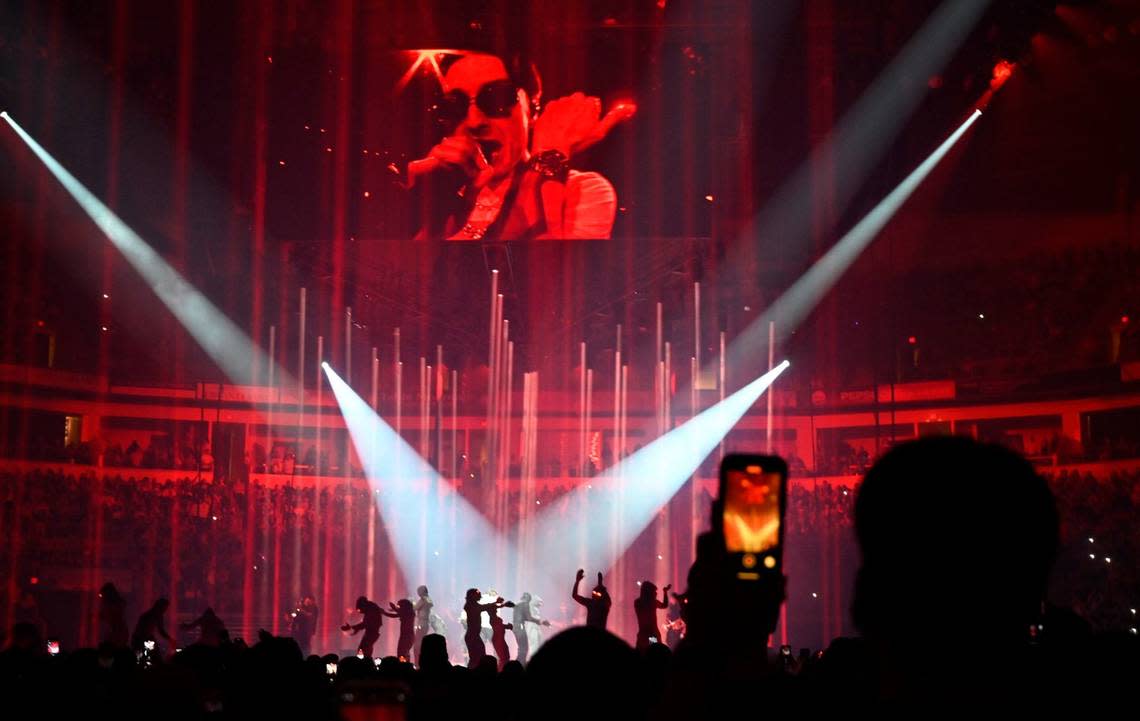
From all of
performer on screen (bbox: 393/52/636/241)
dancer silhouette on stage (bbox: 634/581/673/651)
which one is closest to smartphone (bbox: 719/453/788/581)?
dancer silhouette on stage (bbox: 634/581/673/651)

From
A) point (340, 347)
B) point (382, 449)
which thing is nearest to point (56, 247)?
point (340, 347)

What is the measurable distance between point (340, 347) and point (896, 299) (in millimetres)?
13312

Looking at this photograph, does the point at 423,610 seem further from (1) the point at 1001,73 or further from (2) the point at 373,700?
(2) the point at 373,700

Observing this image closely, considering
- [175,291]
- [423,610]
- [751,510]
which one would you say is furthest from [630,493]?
[751,510]

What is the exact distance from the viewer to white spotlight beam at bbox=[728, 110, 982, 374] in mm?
21094

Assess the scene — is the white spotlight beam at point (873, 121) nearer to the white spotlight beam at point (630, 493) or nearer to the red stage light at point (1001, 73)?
the red stage light at point (1001, 73)

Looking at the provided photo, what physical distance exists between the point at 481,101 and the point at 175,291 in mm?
13535

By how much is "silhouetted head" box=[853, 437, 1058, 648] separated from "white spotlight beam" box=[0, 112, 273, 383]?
1834 centimetres

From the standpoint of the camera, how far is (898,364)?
1300 inches

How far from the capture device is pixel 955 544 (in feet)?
4.89

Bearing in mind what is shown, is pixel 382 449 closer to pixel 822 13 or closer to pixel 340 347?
pixel 340 347

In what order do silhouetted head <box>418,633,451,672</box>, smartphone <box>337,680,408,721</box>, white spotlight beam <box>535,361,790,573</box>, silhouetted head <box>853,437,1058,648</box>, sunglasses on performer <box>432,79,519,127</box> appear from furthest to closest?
white spotlight beam <box>535,361,790,573</box>, sunglasses on performer <box>432,79,519,127</box>, silhouetted head <box>418,633,451,672</box>, smartphone <box>337,680,408,721</box>, silhouetted head <box>853,437,1058,648</box>

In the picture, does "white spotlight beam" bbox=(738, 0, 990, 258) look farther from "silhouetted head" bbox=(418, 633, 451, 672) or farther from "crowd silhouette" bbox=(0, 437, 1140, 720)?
"crowd silhouette" bbox=(0, 437, 1140, 720)

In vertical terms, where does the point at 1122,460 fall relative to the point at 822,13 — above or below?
below
